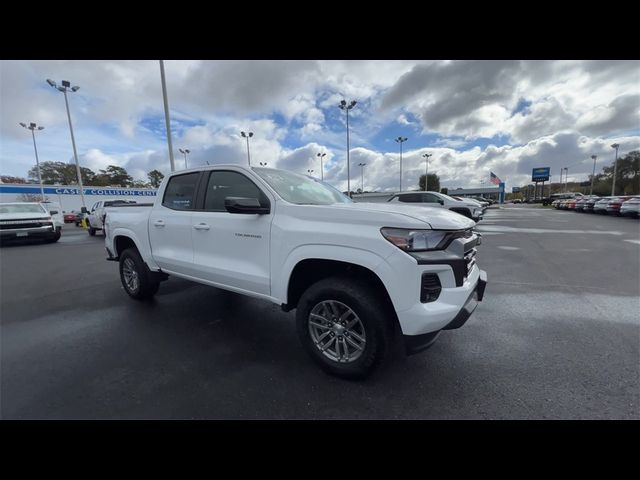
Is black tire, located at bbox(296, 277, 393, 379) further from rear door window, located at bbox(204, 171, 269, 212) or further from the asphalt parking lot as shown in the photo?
rear door window, located at bbox(204, 171, 269, 212)

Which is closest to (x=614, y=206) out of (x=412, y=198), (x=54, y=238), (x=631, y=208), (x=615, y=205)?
(x=615, y=205)

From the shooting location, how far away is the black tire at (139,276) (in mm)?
4523

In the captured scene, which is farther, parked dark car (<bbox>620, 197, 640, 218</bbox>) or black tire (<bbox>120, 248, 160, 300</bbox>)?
parked dark car (<bbox>620, 197, 640, 218</bbox>)

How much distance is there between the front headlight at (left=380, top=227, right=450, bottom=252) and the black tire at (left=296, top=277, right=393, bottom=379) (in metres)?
0.48

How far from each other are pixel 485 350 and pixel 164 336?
3628mm

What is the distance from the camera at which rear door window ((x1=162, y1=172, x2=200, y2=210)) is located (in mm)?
3775

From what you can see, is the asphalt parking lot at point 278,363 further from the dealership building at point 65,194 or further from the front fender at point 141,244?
the dealership building at point 65,194

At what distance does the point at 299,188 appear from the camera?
3.48 meters

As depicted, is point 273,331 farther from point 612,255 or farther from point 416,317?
point 612,255

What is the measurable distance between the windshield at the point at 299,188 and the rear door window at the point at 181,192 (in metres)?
1.01

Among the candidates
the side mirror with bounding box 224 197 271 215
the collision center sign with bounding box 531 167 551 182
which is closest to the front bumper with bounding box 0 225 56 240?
the side mirror with bounding box 224 197 271 215

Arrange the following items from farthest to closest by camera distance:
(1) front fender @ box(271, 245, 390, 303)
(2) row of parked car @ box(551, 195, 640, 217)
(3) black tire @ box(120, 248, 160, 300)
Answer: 1. (2) row of parked car @ box(551, 195, 640, 217)
2. (3) black tire @ box(120, 248, 160, 300)
3. (1) front fender @ box(271, 245, 390, 303)

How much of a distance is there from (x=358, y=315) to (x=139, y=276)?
3.78 metres

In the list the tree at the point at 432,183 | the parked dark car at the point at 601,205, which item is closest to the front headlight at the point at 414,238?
the parked dark car at the point at 601,205
